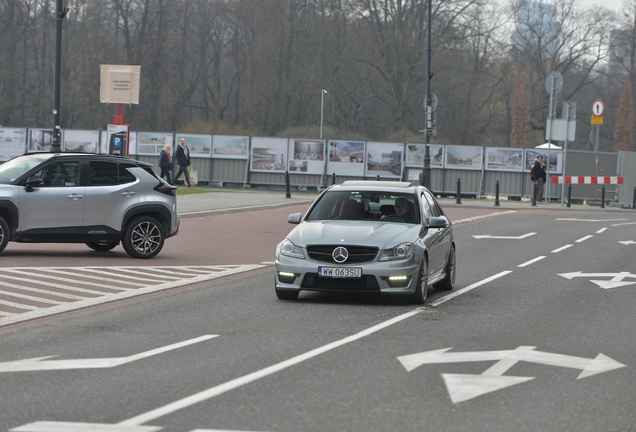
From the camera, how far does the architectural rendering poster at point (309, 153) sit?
4622 cm

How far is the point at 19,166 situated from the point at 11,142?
104 feet

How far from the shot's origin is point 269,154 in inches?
1831

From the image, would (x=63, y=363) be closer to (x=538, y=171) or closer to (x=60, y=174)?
(x=60, y=174)

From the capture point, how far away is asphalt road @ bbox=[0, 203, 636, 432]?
6.84 m

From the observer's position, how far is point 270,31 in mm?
69312

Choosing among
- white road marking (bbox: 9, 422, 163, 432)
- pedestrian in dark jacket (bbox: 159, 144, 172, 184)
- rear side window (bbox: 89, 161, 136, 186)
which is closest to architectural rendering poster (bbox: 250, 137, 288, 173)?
pedestrian in dark jacket (bbox: 159, 144, 172, 184)

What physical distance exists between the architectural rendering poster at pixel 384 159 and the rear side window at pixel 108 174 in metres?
28.2

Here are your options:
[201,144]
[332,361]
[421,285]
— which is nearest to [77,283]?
[421,285]

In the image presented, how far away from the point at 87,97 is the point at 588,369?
66.4m

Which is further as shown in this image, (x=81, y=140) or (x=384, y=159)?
(x=81, y=140)

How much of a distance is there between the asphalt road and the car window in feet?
12.0

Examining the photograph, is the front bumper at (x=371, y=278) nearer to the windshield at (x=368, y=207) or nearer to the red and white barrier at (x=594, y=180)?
the windshield at (x=368, y=207)

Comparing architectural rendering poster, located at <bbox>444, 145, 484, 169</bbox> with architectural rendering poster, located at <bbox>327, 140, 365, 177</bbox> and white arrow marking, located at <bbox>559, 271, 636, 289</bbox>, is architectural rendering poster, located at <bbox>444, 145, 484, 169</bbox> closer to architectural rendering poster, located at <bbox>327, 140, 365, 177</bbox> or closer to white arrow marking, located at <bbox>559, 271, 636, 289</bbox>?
architectural rendering poster, located at <bbox>327, 140, 365, 177</bbox>

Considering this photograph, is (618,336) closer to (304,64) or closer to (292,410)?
(292,410)
